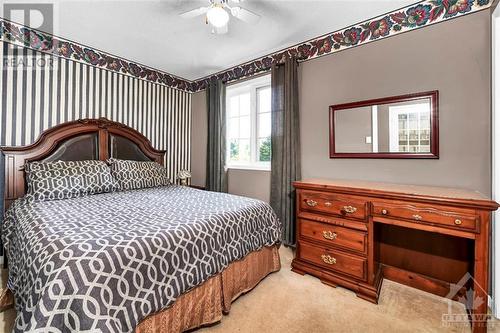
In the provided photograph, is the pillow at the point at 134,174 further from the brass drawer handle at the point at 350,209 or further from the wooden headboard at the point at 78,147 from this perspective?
the brass drawer handle at the point at 350,209

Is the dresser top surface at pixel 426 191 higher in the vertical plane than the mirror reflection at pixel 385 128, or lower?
lower

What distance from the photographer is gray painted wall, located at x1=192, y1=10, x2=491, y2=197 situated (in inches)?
72.9

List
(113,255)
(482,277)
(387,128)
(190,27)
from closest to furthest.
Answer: (113,255) → (482,277) → (387,128) → (190,27)

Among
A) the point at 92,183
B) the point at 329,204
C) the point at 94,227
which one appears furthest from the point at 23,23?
the point at 329,204

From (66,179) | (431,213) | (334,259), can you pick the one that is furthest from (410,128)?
(66,179)

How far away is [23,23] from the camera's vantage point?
242cm

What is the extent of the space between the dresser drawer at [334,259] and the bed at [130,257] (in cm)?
30

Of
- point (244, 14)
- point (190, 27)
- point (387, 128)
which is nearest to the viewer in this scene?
point (244, 14)

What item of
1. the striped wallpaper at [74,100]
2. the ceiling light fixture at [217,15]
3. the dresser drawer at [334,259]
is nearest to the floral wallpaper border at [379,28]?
the ceiling light fixture at [217,15]

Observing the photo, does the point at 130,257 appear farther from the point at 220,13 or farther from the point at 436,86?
the point at 436,86

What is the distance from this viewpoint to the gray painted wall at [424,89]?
185cm

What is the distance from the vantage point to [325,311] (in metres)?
1.71

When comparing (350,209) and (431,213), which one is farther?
(350,209)

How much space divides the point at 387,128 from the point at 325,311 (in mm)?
1715
